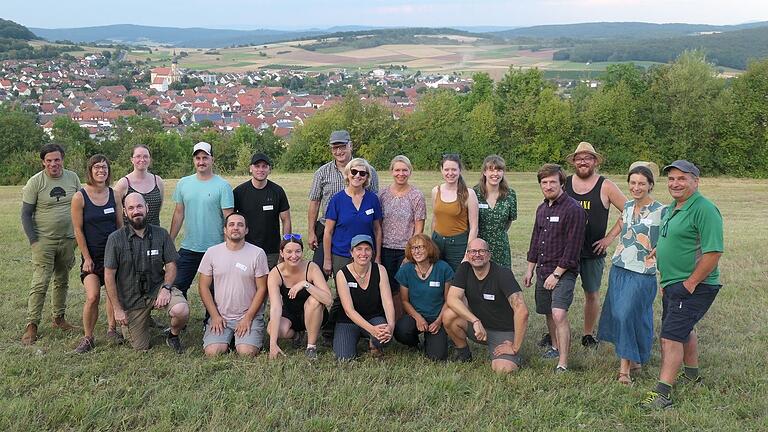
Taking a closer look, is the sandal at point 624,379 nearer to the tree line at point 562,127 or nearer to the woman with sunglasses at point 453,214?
the woman with sunglasses at point 453,214

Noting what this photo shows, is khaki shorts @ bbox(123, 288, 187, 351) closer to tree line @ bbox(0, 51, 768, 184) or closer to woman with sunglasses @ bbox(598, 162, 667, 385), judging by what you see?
woman with sunglasses @ bbox(598, 162, 667, 385)

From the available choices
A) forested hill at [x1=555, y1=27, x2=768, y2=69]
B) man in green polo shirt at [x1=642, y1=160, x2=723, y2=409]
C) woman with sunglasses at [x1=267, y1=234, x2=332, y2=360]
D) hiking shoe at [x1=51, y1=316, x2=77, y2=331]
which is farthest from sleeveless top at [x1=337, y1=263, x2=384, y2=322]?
forested hill at [x1=555, y1=27, x2=768, y2=69]

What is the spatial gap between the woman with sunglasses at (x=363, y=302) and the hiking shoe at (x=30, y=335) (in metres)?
2.74

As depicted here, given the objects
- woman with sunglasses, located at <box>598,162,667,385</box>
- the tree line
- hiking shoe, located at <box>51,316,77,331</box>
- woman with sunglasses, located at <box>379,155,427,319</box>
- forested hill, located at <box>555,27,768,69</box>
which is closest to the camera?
woman with sunglasses, located at <box>598,162,667,385</box>

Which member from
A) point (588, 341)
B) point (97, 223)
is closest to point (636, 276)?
point (588, 341)

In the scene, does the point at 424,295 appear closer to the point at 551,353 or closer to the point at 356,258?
the point at 356,258

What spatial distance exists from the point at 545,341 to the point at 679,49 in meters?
105

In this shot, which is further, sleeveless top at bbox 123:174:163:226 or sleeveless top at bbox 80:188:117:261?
sleeveless top at bbox 123:174:163:226

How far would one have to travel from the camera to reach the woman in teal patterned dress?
6.24 meters

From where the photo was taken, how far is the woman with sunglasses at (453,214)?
6.16 metres

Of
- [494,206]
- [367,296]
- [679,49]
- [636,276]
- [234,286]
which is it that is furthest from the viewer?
[679,49]

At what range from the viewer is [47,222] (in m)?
6.50

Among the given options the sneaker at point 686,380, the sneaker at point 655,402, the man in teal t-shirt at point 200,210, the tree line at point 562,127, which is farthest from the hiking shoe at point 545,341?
the tree line at point 562,127

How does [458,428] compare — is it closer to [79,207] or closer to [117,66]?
[79,207]
